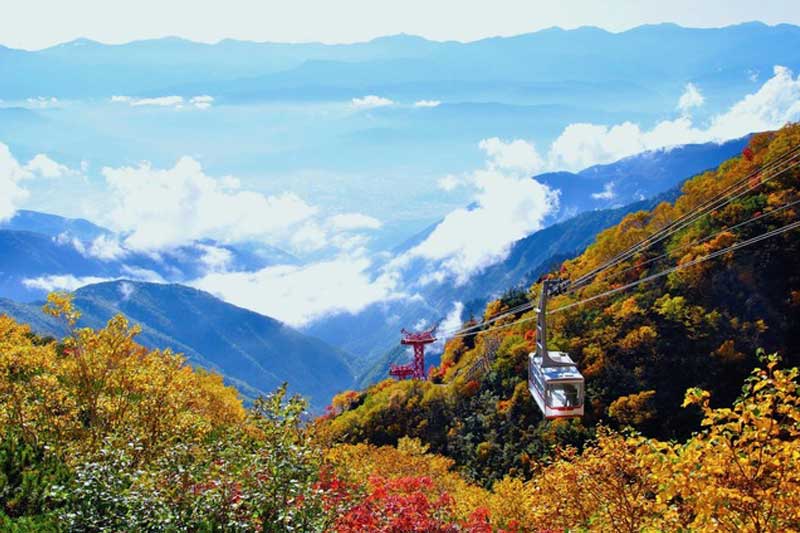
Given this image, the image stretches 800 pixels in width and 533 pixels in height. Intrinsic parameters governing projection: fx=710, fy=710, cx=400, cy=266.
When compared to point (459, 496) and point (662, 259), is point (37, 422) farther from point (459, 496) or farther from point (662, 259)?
point (662, 259)

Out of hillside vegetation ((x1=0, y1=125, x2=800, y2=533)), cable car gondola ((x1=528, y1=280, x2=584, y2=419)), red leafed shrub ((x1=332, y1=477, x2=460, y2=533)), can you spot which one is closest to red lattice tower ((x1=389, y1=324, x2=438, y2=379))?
hillside vegetation ((x1=0, y1=125, x2=800, y2=533))

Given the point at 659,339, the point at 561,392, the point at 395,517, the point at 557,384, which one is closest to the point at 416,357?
the point at 659,339

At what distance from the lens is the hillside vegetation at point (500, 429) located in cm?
1443

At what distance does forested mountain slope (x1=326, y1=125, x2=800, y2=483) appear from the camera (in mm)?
52969

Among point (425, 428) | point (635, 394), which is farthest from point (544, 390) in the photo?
point (425, 428)

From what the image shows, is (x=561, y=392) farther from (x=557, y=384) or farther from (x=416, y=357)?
(x=416, y=357)

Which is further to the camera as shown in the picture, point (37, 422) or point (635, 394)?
point (635, 394)

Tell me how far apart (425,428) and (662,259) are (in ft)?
88.5

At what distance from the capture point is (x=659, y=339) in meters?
55.8

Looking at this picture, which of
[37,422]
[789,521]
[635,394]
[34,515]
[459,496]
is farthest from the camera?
[635,394]

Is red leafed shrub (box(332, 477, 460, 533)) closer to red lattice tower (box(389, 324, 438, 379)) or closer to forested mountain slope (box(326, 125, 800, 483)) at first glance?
forested mountain slope (box(326, 125, 800, 483))

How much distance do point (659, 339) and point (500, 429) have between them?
49.0 ft

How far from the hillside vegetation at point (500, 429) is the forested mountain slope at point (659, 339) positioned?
163 mm

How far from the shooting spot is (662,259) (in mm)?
64688
